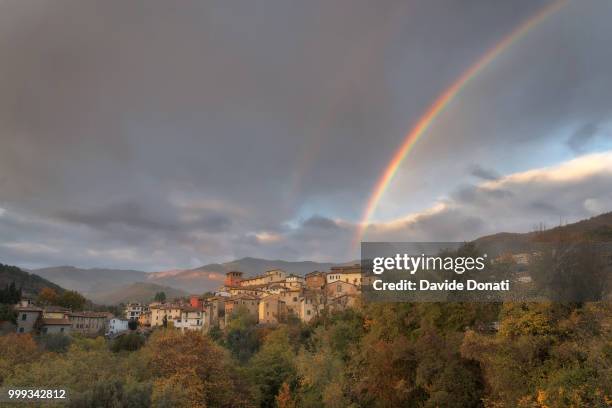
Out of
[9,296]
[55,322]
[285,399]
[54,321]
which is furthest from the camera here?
[9,296]

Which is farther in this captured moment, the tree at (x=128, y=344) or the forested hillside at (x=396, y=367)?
the tree at (x=128, y=344)

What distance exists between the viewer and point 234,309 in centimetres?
9250

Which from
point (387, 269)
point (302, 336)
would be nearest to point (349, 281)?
point (302, 336)

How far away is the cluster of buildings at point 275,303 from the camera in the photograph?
8543 cm

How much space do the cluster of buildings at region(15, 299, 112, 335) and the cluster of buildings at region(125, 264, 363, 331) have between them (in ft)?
43.9

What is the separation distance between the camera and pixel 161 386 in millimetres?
27062

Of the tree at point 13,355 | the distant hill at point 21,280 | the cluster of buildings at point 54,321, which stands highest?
the distant hill at point 21,280

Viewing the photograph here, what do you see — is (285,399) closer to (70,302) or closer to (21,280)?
(70,302)

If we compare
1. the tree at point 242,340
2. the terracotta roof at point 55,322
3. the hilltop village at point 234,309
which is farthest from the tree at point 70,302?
the tree at point 242,340

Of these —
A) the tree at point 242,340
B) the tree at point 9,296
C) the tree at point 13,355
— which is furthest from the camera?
the tree at point 9,296

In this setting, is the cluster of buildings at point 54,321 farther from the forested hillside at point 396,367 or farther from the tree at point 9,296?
the forested hillside at point 396,367

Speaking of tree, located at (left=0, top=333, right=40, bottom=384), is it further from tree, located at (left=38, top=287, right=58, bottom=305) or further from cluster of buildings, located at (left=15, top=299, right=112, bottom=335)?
tree, located at (left=38, top=287, right=58, bottom=305)

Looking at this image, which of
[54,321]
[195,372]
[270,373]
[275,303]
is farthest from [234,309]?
[195,372]

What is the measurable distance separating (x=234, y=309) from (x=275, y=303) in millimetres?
9314
